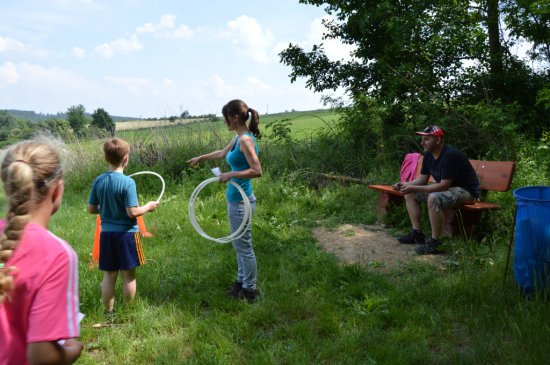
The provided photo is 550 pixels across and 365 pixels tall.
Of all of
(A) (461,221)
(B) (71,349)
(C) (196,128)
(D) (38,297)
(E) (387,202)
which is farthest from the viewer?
(C) (196,128)

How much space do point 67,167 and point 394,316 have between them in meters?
3.08

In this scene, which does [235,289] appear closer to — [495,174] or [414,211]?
[414,211]

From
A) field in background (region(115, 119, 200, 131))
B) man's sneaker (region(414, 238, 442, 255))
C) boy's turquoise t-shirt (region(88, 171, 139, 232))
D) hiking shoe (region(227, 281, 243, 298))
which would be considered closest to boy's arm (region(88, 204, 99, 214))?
boy's turquoise t-shirt (region(88, 171, 139, 232))

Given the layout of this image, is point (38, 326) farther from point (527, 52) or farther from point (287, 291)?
point (527, 52)

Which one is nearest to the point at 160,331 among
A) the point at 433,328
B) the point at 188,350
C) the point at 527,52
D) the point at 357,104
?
the point at 188,350

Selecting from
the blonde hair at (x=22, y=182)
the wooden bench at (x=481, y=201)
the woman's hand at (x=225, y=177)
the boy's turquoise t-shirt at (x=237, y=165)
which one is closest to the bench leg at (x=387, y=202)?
the wooden bench at (x=481, y=201)

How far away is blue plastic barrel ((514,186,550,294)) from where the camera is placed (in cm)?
383

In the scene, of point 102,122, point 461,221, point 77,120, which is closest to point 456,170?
point 461,221

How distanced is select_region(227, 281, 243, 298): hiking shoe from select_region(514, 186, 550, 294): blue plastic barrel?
2538 millimetres

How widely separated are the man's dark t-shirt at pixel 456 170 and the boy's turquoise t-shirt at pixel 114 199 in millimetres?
3778

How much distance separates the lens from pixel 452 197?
5621 millimetres

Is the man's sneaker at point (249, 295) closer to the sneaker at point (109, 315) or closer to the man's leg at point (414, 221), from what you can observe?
the sneaker at point (109, 315)

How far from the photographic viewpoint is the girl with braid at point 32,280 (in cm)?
144

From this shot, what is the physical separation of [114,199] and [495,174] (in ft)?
16.0
